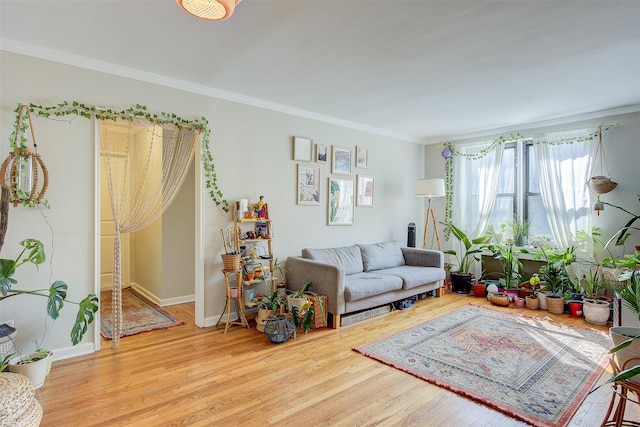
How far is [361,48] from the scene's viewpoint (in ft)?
8.93

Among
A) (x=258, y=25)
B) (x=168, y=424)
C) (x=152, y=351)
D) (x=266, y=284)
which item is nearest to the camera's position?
(x=168, y=424)

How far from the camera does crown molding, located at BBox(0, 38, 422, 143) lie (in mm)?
2713

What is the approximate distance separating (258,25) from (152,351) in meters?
2.80

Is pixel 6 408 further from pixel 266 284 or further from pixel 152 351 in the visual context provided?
pixel 266 284

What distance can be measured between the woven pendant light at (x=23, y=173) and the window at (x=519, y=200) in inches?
218

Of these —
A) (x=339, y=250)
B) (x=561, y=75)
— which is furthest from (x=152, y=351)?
(x=561, y=75)

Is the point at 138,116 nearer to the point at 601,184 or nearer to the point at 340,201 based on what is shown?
the point at 340,201

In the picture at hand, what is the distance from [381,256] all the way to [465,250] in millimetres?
1716

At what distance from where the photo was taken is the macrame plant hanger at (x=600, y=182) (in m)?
4.18

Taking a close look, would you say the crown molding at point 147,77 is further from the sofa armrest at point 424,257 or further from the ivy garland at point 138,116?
the sofa armrest at point 424,257

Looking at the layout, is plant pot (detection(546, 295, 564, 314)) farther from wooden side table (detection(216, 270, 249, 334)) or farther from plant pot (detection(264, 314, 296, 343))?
wooden side table (detection(216, 270, 249, 334))

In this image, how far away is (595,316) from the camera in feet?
12.9

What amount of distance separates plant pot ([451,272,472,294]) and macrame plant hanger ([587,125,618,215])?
1848 mm

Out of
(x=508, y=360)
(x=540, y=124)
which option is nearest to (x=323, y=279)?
(x=508, y=360)
